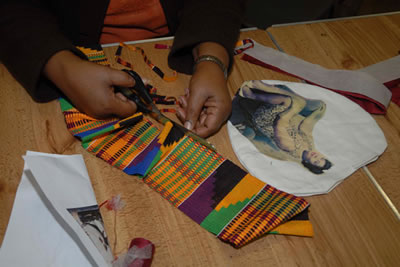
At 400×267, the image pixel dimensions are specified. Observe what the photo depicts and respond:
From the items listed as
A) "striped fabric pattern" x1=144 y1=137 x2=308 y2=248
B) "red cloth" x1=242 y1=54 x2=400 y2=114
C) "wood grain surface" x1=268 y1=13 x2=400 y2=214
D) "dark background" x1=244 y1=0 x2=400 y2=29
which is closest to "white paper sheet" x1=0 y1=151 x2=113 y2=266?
"striped fabric pattern" x1=144 y1=137 x2=308 y2=248

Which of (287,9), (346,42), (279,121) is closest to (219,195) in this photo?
(279,121)

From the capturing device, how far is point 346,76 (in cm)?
81

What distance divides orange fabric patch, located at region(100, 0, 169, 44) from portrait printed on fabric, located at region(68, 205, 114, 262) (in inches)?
20.7

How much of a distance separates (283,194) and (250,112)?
8.5 inches

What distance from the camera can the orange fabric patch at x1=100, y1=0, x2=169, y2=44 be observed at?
83 centimetres

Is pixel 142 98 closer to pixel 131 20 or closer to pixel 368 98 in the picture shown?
pixel 131 20

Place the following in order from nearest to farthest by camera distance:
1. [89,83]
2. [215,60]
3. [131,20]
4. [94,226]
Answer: [94,226], [89,83], [215,60], [131,20]

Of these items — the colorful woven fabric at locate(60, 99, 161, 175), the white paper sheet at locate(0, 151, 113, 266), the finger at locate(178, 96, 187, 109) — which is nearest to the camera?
the white paper sheet at locate(0, 151, 113, 266)

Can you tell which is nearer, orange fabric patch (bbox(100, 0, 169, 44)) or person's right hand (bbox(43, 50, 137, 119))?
person's right hand (bbox(43, 50, 137, 119))

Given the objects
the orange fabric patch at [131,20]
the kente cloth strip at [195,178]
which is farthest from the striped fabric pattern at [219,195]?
the orange fabric patch at [131,20]

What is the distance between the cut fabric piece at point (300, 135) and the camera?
2.07ft

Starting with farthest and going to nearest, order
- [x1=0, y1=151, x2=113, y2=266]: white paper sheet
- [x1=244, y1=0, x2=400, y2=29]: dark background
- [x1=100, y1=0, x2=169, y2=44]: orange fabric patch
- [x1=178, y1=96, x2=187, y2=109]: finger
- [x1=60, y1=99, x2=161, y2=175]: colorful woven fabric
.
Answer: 1. [x1=244, y1=0, x2=400, y2=29]: dark background
2. [x1=100, y1=0, x2=169, y2=44]: orange fabric patch
3. [x1=178, y1=96, x2=187, y2=109]: finger
4. [x1=60, y1=99, x2=161, y2=175]: colorful woven fabric
5. [x1=0, y1=151, x2=113, y2=266]: white paper sheet

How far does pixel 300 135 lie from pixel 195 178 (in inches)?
10.3

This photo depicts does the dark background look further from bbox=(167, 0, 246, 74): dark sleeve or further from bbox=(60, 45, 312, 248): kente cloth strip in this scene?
bbox=(60, 45, 312, 248): kente cloth strip
